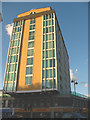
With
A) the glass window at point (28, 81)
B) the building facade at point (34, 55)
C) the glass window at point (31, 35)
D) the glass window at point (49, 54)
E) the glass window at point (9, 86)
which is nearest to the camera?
the building facade at point (34, 55)

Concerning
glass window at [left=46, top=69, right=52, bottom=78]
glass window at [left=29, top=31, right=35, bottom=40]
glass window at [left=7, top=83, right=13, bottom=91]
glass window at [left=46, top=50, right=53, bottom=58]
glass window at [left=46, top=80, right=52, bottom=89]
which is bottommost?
glass window at [left=7, top=83, right=13, bottom=91]

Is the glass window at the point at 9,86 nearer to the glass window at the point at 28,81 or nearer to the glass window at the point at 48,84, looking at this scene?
the glass window at the point at 28,81

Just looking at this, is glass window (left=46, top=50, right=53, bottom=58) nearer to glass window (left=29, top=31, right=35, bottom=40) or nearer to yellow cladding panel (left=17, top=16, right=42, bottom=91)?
yellow cladding panel (left=17, top=16, right=42, bottom=91)

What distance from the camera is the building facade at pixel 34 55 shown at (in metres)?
39.9

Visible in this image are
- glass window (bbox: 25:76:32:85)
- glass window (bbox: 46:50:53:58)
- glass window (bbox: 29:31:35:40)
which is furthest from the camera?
glass window (bbox: 29:31:35:40)

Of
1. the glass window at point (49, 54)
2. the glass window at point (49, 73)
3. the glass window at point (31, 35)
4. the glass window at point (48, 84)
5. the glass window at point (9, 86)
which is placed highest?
the glass window at point (31, 35)

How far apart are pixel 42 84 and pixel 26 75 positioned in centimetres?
724

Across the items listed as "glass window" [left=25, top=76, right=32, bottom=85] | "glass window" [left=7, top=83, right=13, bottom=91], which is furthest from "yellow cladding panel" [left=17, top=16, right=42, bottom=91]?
"glass window" [left=7, top=83, right=13, bottom=91]

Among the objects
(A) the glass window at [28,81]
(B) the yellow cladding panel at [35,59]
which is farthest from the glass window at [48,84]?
(A) the glass window at [28,81]

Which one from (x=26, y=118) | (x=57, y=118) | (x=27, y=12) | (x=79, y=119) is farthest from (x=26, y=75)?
(x=27, y=12)

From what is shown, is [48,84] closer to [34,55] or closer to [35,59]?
[35,59]

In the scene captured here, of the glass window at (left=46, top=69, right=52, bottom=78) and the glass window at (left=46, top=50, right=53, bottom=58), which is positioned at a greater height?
the glass window at (left=46, top=50, right=53, bottom=58)

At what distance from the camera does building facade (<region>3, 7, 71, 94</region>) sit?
39.9m

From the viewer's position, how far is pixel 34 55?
1772 inches
